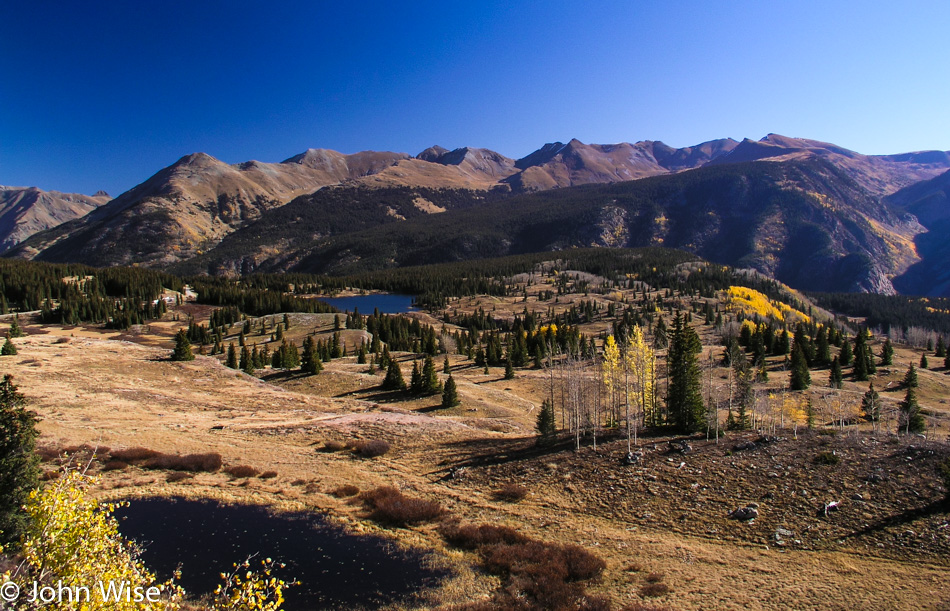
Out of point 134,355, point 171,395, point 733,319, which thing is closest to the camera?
point 171,395

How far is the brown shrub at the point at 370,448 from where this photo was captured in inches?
1554

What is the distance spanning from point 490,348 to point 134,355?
→ 69.0m

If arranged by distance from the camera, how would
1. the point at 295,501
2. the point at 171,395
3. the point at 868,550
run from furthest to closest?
the point at 171,395
the point at 295,501
the point at 868,550

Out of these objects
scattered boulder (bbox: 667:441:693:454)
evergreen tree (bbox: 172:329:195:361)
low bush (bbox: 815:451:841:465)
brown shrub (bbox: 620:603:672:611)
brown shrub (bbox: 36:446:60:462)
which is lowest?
brown shrub (bbox: 620:603:672:611)

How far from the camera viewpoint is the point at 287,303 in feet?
568

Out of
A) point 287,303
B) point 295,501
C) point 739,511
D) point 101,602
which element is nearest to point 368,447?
point 295,501

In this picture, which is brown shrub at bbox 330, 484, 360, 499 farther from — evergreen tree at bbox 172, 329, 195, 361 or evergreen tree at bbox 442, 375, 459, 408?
evergreen tree at bbox 172, 329, 195, 361

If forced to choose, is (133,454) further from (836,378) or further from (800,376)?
(836,378)

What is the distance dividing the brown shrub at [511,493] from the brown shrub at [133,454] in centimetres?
2703

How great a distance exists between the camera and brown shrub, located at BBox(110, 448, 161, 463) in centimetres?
3409

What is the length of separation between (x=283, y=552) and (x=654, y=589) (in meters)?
19.0

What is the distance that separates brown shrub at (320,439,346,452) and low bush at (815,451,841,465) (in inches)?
1423

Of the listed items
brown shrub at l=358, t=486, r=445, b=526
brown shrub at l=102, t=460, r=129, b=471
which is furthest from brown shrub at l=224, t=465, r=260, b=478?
brown shrub at l=358, t=486, r=445, b=526

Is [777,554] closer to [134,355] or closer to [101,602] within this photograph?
[101,602]
